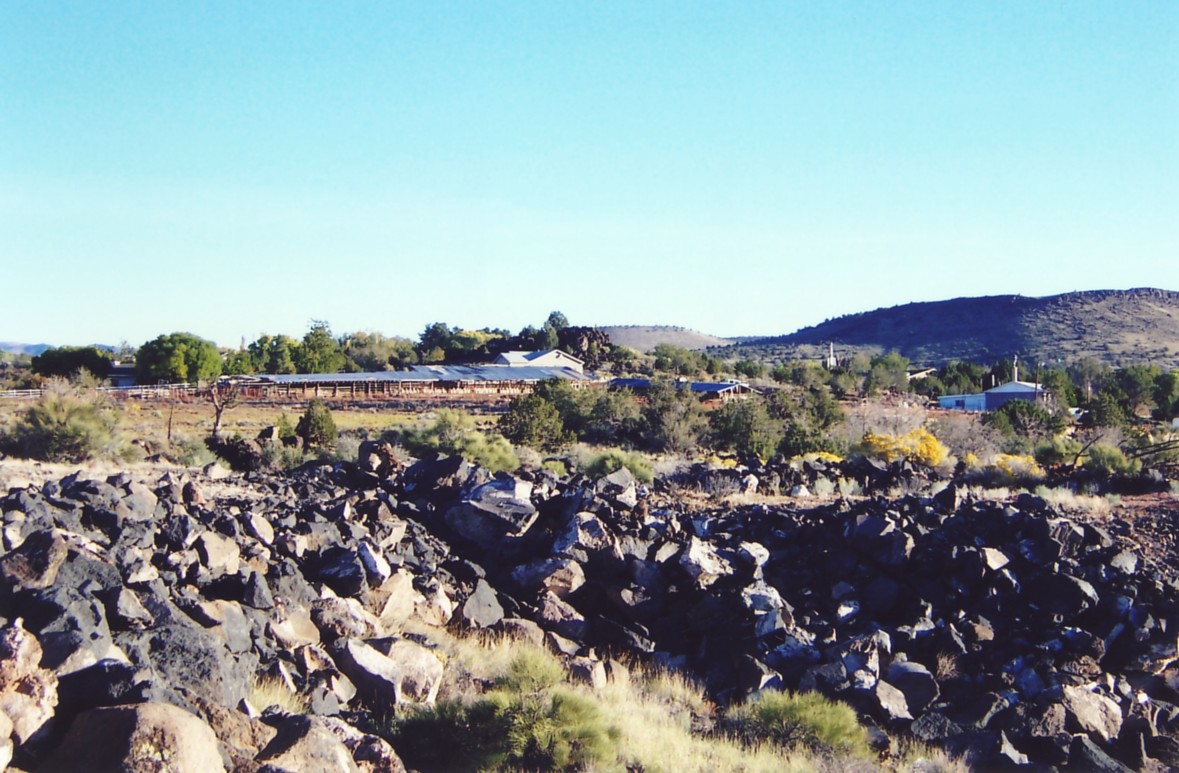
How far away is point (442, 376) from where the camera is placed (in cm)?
8306

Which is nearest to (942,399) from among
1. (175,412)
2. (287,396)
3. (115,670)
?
(287,396)

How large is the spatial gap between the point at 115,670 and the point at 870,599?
11.4m

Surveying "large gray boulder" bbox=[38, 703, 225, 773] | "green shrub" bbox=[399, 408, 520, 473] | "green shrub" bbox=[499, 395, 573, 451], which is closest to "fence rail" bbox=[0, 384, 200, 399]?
"green shrub" bbox=[499, 395, 573, 451]

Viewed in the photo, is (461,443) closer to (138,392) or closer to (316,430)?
(316,430)

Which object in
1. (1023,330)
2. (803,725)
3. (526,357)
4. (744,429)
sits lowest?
(803,725)

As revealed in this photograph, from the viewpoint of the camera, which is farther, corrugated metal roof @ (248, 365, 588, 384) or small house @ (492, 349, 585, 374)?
small house @ (492, 349, 585, 374)

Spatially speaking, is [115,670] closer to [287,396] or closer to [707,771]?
[707,771]

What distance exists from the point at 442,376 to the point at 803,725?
74939 millimetres

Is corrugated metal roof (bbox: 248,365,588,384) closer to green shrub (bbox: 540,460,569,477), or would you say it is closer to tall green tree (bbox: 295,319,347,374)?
tall green tree (bbox: 295,319,347,374)

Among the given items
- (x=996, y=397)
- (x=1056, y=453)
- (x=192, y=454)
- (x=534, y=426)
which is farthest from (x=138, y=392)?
(x=996, y=397)

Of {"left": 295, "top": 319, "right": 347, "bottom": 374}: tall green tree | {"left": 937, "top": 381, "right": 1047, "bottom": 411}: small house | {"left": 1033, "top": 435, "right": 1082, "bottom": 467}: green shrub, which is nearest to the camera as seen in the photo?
{"left": 1033, "top": 435, "right": 1082, "bottom": 467}: green shrub

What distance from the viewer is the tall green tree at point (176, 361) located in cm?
8219

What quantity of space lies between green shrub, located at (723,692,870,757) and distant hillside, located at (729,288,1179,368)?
10993 cm

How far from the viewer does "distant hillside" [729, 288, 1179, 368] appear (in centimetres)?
11781
